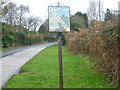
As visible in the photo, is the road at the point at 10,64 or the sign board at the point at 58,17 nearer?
the sign board at the point at 58,17

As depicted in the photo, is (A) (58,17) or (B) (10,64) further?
(B) (10,64)

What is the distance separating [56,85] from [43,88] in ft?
1.85

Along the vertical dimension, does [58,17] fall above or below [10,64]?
above

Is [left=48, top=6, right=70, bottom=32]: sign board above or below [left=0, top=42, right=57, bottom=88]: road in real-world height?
above

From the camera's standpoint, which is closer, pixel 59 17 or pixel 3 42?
pixel 59 17

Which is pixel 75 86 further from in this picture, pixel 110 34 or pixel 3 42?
pixel 3 42

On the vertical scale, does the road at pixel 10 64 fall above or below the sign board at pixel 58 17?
below

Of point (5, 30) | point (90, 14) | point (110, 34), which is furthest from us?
point (90, 14)

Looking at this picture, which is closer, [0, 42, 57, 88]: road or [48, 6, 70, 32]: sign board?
[48, 6, 70, 32]: sign board

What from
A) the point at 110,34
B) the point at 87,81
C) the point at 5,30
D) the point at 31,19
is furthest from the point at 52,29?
the point at 31,19

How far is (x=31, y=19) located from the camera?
230 ft

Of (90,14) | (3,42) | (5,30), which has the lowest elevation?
(3,42)

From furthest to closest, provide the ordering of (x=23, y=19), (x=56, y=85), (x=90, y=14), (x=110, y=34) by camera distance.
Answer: (x=23, y=19) → (x=90, y=14) → (x=56, y=85) → (x=110, y=34)

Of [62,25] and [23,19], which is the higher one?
[23,19]
